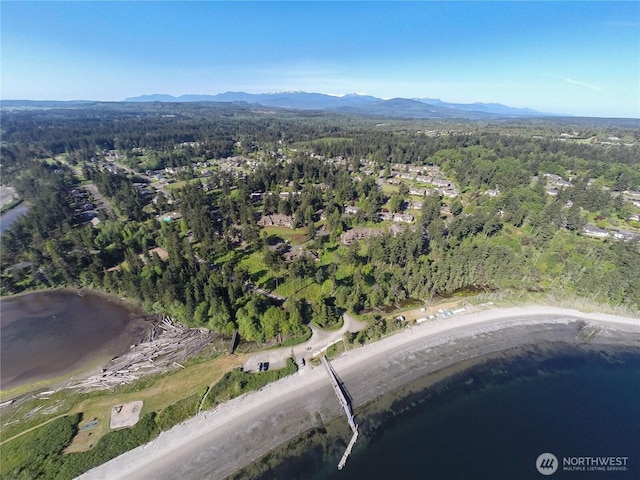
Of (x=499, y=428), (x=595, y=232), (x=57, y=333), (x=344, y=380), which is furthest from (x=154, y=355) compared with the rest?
(x=595, y=232)

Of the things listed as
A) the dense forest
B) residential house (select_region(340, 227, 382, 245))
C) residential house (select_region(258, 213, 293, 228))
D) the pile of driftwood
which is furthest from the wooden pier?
residential house (select_region(258, 213, 293, 228))

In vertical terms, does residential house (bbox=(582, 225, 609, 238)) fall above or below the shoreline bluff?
above

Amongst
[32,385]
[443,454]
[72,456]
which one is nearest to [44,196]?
[32,385]

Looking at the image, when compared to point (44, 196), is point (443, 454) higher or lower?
lower

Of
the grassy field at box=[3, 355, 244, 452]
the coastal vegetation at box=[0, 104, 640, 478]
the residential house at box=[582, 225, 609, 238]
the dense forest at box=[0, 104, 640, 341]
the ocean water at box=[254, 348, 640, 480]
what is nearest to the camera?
the ocean water at box=[254, 348, 640, 480]

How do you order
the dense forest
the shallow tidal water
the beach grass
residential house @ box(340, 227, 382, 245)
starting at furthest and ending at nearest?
residential house @ box(340, 227, 382, 245) < the dense forest < the shallow tidal water < the beach grass

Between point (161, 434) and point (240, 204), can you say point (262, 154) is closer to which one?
point (240, 204)

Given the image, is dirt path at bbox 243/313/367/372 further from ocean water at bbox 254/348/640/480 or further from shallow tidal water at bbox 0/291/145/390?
shallow tidal water at bbox 0/291/145/390
